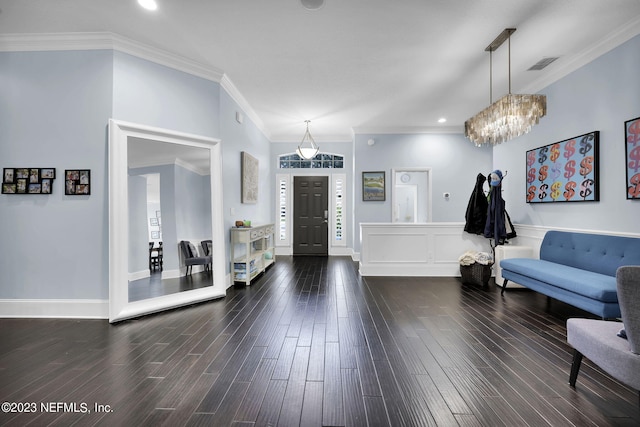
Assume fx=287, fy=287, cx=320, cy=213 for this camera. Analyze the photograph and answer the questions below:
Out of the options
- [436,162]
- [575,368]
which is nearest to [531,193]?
[436,162]

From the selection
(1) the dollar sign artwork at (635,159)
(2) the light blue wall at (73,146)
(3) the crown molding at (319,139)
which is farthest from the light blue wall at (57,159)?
(1) the dollar sign artwork at (635,159)

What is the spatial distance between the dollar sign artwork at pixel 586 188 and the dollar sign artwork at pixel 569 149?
1.32ft

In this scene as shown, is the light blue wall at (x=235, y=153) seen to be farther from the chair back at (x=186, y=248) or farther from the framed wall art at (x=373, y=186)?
the framed wall art at (x=373, y=186)

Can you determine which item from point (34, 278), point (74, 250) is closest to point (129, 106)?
point (74, 250)

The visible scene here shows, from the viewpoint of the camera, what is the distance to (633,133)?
111 inches

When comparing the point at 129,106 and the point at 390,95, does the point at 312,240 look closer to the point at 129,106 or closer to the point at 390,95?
the point at 390,95

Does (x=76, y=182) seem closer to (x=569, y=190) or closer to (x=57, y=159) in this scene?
(x=57, y=159)

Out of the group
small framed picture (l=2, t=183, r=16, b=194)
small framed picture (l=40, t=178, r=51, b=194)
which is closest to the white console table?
small framed picture (l=40, t=178, r=51, b=194)

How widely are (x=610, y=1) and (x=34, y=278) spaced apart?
241 inches

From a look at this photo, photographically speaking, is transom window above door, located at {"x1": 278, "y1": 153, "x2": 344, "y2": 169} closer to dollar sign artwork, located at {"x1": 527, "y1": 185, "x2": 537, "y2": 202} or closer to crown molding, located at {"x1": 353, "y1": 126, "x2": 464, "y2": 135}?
crown molding, located at {"x1": 353, "y1": 126, "x2": 464, "y2": 135}

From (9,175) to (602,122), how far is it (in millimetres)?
6425

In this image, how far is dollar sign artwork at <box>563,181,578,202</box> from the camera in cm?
Answer: 351

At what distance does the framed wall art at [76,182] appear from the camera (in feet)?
9.92

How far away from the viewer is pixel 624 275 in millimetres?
1417
